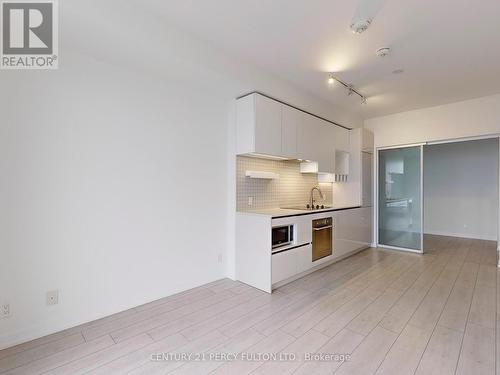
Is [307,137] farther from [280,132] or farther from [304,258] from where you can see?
[304,258]

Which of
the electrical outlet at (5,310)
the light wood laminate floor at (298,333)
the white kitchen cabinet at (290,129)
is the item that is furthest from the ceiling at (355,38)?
the electrical outlet at (5,310)

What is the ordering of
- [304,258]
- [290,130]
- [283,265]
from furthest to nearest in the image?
[290,130] → [304,258] → [283,265]

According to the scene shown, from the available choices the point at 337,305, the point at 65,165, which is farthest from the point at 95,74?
the point at 337,305

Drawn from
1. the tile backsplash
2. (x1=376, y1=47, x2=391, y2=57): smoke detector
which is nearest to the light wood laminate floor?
the tile backsplash

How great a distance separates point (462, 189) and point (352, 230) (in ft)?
13.1

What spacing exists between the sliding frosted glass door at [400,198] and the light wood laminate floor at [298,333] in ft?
5.34

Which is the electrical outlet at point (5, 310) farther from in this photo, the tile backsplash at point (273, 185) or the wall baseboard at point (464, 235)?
the wall baseboard at point (464, 235)

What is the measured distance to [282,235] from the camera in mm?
3271

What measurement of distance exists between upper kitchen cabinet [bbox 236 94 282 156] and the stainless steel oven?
1250 mm

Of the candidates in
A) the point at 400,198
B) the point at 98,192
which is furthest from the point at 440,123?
the point at 98,192

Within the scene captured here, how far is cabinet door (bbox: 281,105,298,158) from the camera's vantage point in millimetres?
3561

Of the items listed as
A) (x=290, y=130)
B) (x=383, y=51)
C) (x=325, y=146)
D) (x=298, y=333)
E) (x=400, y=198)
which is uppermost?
(x=383, y=51)

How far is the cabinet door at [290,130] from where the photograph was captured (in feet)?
11.7

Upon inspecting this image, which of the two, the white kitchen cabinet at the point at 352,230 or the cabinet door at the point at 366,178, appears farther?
the cabinet door at the point at 366,178
